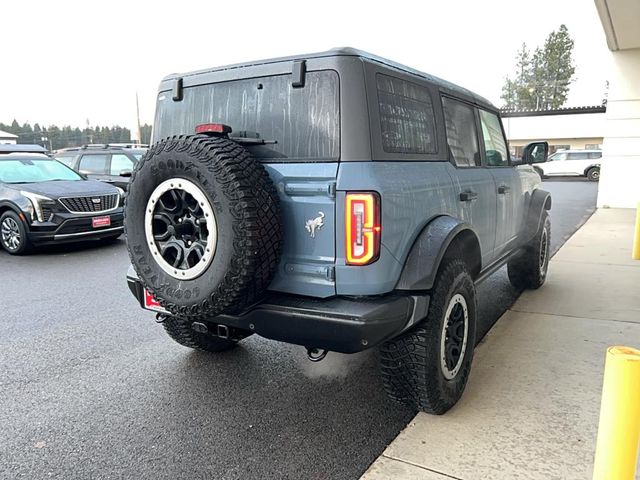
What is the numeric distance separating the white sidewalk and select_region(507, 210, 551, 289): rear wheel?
0.48ft

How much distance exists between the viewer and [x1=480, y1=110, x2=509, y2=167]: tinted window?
14.0 feet

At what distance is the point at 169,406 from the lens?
3102 millimetres

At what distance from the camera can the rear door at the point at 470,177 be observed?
3406 millimetres

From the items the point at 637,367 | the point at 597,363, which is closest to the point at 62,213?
the point at 597,363

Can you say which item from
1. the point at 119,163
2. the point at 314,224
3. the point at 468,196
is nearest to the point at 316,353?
the point at 314,224

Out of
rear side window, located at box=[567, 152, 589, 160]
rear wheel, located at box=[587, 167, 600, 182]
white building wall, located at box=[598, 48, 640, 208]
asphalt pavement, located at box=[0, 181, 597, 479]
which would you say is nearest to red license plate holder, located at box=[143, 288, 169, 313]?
asphalt pavement, located at box=[0, 181, 597, 479]

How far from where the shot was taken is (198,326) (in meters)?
2.84

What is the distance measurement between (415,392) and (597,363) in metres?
1.65

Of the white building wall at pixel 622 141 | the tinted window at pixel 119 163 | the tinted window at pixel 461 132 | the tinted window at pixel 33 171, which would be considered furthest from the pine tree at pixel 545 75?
the tinted window at pixel 461 132

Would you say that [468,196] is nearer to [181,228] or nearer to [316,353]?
[316,353]

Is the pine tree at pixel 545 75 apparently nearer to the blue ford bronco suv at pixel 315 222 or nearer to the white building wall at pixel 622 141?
the white building wall at pixel 622 141

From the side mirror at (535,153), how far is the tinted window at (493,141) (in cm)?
28

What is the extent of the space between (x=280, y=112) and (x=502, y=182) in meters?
2.35

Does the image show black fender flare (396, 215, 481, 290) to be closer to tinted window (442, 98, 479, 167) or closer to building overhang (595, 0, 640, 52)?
tinted window (442, 98, 479, 167)
